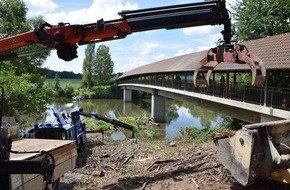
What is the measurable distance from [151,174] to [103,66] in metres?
79.1

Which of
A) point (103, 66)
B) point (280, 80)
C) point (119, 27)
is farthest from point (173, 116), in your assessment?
point (103, 66)

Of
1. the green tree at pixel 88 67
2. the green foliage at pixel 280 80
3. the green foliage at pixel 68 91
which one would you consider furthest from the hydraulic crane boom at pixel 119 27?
the green tree at pixel 88 67

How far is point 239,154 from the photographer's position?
6.35 m

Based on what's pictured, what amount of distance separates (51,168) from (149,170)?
610 cm

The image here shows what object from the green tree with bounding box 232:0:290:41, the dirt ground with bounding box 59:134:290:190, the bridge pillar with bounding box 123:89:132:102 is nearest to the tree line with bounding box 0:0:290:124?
the green tree with bounding box 232:0:290:41

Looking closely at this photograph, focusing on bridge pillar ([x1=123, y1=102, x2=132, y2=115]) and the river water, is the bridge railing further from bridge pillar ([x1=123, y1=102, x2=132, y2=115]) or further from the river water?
bridge pillar ([x1=123, y1=102, x2=132, y2=115])

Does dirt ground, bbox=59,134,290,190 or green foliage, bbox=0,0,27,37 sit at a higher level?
green foliage, bbox=0,0,27,37

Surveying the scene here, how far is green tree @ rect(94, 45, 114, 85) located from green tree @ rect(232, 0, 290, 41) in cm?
5361

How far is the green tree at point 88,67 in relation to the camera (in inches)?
3357

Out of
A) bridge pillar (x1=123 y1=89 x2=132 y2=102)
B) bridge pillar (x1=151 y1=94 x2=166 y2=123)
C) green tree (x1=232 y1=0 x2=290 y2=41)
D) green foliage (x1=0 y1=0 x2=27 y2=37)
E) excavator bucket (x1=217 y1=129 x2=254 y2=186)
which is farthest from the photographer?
bridge pillar (x1=123 y1=89 x2=132 y2=102)

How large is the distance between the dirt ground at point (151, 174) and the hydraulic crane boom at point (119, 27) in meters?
3.46

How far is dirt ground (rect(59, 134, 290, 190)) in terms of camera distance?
7617mm

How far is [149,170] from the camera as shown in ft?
33.2

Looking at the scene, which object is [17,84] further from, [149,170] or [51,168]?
[51,168]
